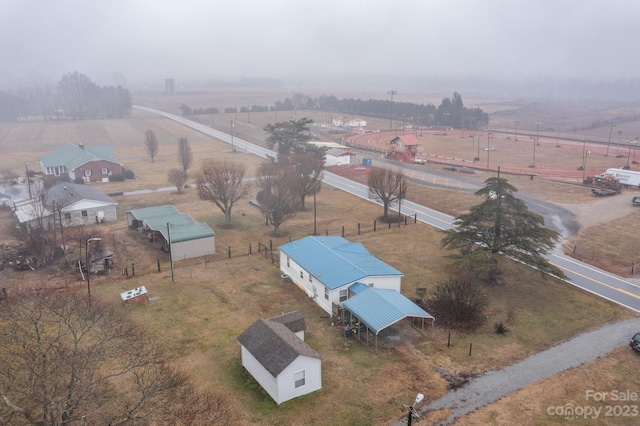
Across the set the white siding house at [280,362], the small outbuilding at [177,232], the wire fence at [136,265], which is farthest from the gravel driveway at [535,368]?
the small outbuilding at [177,232]

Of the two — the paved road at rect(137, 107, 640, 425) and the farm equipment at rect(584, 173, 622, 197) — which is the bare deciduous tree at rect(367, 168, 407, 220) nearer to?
the paved road at rect(137, 107, 640, 425)

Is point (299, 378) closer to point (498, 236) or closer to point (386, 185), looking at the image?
point (498, 236)

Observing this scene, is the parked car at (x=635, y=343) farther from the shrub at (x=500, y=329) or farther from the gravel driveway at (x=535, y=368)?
the shrub at (x=500, y=329)

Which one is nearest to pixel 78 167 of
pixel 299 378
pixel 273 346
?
pixel 273 346

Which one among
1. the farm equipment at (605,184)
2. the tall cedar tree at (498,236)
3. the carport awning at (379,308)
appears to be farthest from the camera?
the farm equipment at (605,184)

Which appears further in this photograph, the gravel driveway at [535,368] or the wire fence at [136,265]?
the wire fence at [136,265]
